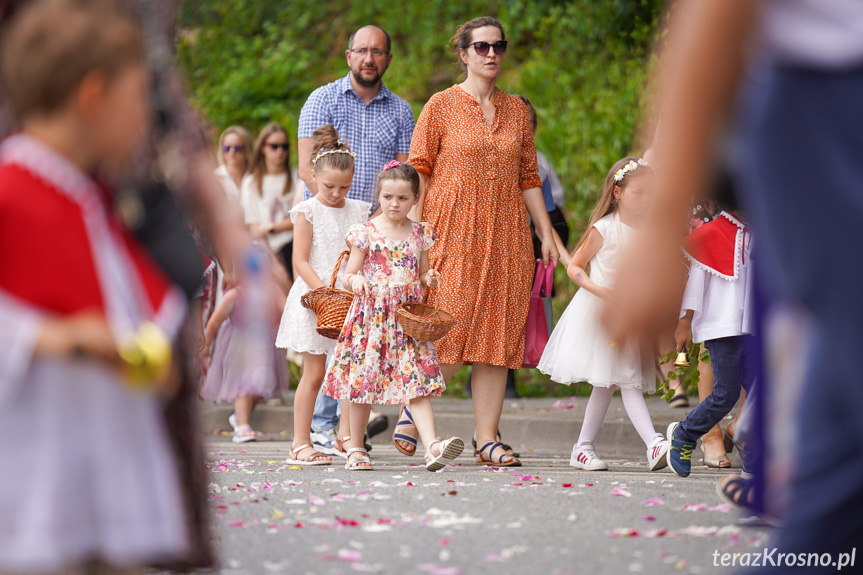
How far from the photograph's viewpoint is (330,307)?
6.18m

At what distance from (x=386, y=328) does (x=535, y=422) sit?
7.29ft

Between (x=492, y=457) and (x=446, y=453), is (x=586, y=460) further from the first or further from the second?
(x=446, y=453)

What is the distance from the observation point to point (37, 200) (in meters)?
2.14

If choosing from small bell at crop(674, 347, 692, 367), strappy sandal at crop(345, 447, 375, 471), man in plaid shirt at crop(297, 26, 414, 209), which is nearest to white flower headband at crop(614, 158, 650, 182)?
small bell at crop(674, 347, 692, 367)

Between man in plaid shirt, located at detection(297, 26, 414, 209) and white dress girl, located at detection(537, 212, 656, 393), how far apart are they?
4.90ft

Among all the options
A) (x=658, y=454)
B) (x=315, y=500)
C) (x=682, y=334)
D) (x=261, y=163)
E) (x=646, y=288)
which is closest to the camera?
(x=646, y=288)

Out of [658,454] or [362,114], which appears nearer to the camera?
[658,454]

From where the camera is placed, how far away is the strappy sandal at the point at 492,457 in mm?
6148

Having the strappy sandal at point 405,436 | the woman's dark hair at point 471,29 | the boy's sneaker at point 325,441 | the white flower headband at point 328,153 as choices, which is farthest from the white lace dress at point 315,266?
the woman's dark hair at point 471,29

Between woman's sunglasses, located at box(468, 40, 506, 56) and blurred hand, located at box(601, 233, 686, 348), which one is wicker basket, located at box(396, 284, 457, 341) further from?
blurred hand, located at box(601, 233, 686, 348)

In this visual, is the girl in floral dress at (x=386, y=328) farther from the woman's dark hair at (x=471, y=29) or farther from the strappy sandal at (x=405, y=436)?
the woman's dark hair at (x=471, y=29)

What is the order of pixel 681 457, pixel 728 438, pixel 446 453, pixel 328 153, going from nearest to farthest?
1. pixel 681 457
2. pixel 446 453
3. pixel 328 153
4. pixel 728 438

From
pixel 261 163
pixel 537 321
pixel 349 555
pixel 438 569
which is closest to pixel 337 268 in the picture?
pixel 537 321

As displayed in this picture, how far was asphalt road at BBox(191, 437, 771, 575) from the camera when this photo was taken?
3.59 metres
